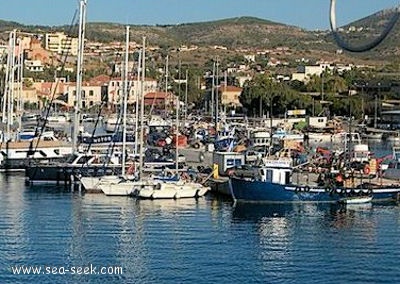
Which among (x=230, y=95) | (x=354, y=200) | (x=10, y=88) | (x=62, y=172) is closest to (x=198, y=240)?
(x=354, y=200)

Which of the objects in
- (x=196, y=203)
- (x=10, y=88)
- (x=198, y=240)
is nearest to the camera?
(x=198, y=240)

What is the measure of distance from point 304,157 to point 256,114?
32.1m

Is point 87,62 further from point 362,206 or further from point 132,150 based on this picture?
point 362,206

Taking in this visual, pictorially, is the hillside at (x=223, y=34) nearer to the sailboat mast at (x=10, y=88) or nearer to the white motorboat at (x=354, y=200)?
the sailboat mast at (x=10, y=88)

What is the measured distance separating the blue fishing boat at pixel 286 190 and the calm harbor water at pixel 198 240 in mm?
293

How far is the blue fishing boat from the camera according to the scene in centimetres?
2316

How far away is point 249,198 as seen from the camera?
76.4 feet

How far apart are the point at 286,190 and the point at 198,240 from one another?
560cm

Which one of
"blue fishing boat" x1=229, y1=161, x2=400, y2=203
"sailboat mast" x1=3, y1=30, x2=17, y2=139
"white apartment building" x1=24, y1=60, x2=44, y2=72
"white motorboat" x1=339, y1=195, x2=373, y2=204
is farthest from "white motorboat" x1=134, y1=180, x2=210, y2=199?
"white apartment building" x1=24, y1=60, x2=44, y2=72

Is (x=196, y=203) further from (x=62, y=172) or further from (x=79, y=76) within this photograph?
(x=79, y=76)

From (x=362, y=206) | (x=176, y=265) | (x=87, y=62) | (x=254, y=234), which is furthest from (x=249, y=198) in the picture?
(x=87, y=62)

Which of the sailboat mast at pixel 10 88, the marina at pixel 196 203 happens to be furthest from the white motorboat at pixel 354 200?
the sailboat mast at pixel 10 88

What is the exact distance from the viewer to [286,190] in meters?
23.2

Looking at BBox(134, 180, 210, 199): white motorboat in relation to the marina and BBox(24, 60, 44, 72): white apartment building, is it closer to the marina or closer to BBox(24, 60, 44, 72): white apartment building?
the marina
